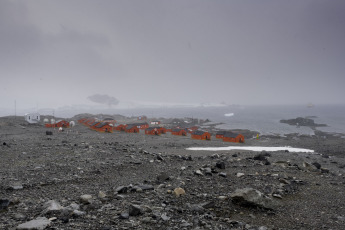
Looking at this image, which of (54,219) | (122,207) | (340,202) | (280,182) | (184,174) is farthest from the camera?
(184,174)

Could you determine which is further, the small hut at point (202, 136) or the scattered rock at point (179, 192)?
the small hut at point (202, 136)

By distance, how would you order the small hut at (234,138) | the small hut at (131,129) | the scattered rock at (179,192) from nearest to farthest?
the scattered rock at (179,192)
the small hut at (234,138)
the small hut at (131,129)

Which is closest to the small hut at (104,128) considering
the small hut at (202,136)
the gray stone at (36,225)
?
the small hut at (202,136)

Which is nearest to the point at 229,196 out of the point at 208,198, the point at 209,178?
the point at 208,198

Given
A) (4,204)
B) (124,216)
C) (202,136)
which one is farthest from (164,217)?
(202,136)

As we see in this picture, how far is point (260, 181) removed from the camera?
1049 centimetres

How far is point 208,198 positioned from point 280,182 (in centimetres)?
470

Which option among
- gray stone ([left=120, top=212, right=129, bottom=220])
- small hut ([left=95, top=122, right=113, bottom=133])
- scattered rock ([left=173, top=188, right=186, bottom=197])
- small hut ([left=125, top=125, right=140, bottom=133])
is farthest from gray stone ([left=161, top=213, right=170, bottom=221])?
small hut ([left=125, top=125, right=140, bottom=133])

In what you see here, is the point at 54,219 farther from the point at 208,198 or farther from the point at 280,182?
the point at 280,182

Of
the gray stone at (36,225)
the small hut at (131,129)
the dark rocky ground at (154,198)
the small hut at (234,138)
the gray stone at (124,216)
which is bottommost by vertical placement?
the small hut at (234,138)

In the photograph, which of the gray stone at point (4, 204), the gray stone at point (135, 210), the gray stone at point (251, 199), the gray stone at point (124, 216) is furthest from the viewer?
the gray stone at point (251, 199)

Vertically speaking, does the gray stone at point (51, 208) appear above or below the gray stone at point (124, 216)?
above

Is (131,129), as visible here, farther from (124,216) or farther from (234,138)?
(124,216)

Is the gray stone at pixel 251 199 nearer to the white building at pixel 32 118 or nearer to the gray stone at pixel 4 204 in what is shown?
the gray stone at pixel 4 204
